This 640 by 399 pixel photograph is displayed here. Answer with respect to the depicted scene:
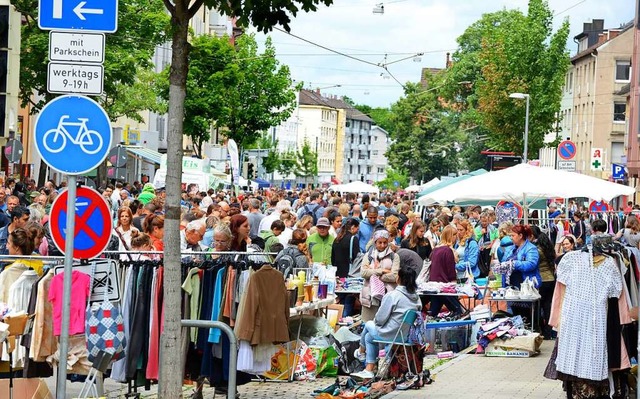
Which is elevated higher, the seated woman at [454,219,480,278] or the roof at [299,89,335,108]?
the roof at [299,89,335,108]

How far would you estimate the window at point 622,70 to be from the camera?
8831 cm

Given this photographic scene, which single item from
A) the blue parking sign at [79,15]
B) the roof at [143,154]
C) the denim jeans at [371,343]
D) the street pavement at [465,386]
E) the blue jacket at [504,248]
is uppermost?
the blue parking sign at [79,15]

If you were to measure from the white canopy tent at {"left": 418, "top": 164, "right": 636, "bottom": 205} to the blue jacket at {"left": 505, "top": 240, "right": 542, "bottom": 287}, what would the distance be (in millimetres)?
2210

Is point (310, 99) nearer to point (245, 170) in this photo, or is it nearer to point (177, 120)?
point (245, 170)

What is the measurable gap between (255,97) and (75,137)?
56.4m

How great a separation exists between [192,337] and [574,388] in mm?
3811

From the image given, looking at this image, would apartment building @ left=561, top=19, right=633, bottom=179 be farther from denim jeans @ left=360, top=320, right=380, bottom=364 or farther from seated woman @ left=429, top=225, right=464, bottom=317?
denim jeans @ left=360, top=320, right=380, bottom=364

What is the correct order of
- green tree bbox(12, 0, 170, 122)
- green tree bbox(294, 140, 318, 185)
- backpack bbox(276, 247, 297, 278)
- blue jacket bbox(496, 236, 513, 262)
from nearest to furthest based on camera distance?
backpack bbox(276, 247, 297, 278) < blue jacket bbox(496, 236, 513, 262) < green tree bbox(12, 0, 170, 122) < green tree bbox(294, 140, 318, 185)

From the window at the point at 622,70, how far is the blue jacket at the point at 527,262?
7131cm

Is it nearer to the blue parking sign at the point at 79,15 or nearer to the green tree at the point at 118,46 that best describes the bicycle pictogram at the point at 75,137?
the blue parking sign at the point at 79,15

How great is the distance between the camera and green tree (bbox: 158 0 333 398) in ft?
33.6

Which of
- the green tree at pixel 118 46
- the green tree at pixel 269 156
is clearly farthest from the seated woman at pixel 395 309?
the green tree at pixel 269 156

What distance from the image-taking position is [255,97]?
214 ft

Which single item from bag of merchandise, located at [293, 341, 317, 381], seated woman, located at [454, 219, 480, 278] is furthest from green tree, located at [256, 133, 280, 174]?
bag of merchandise, located at [293, 341, 317, 381]
